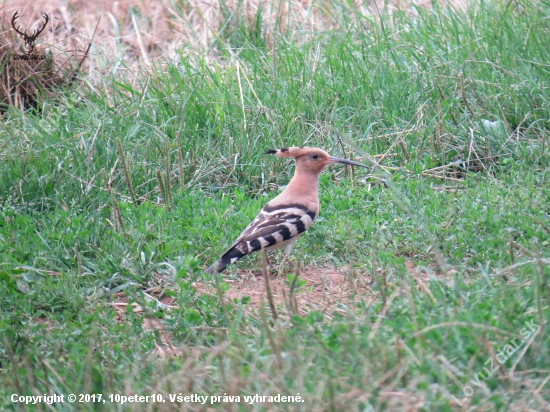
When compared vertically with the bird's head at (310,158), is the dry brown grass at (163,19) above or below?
above

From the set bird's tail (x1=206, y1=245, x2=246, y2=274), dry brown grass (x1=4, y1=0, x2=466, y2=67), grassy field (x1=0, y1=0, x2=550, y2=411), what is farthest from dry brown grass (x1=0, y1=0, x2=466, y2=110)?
bird's tail (x1=206, y1=245, x2=246, y2=274)

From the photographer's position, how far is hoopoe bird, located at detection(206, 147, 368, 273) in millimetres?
4070

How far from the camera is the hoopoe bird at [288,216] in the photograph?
4070 millimetres

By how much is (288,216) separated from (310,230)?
362mm

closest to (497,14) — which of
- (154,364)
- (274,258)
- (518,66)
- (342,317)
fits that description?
(518,66)

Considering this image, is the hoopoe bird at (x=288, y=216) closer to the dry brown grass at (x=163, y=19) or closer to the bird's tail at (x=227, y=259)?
the bird's tail at (x=227, y=259)

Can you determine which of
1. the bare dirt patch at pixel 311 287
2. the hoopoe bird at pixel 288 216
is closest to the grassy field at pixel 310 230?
the bare dirt patch at pixel 311 287

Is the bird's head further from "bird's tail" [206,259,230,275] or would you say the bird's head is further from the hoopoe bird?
"bird's tail" [206,259,230,275]

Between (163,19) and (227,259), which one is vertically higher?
(163,19)

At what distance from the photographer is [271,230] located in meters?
4.20

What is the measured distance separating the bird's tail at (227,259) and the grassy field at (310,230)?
0.07m

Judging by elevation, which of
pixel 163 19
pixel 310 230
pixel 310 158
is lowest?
pixel 310 230

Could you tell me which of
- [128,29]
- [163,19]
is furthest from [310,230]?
[128,29]

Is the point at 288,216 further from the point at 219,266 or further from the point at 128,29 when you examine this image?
the point at 128,29
